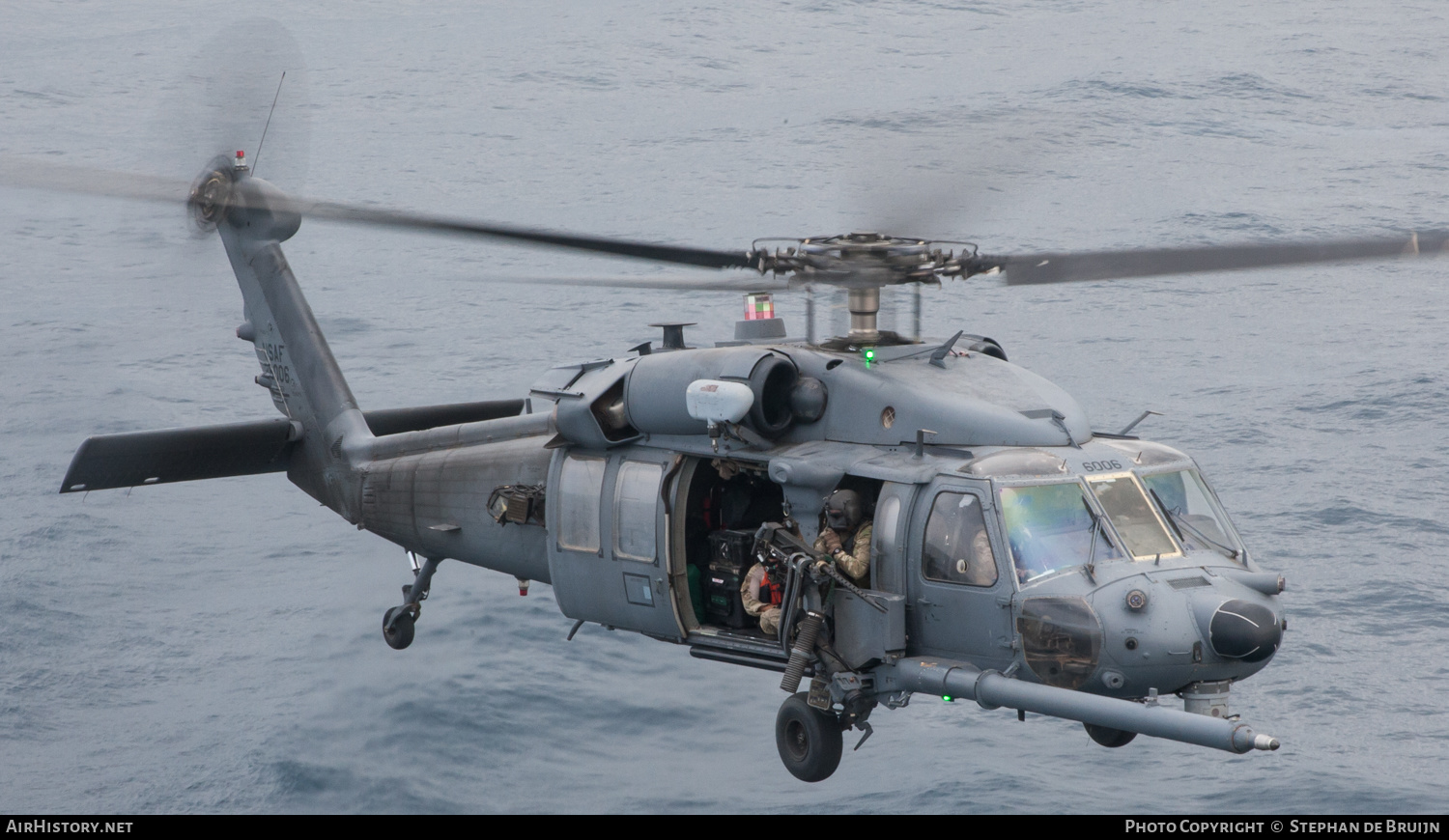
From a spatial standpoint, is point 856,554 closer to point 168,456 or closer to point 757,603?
point 757,603

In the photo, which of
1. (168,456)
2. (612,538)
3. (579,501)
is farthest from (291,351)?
(612,538)

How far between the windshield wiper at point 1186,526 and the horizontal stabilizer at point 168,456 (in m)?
10.8

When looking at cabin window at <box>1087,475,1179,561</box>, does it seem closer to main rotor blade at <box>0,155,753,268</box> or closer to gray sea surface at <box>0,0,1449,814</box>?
gray sea surface at <box>0,0,1449,814</box>

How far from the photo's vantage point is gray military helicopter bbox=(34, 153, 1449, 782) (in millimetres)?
10719

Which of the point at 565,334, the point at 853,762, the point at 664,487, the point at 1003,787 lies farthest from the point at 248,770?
the point at 565,334

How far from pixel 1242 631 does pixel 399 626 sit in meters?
10.2

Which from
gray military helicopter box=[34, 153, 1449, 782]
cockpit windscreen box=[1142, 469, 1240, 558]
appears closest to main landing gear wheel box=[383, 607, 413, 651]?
gray military helicopter box=[34, 153, 1449, 782]

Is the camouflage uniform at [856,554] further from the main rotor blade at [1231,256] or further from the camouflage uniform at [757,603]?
the main rotor blade at [1231,256]

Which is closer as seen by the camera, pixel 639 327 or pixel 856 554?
pixel 856 554

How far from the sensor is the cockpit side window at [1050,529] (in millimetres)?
11133

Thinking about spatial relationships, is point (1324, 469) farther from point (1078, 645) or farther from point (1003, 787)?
point (1078, 645)

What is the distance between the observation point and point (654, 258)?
1145cm

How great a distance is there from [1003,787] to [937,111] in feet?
124

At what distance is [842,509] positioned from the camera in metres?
11.9
